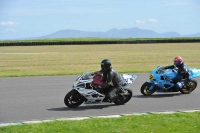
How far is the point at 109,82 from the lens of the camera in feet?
39.9

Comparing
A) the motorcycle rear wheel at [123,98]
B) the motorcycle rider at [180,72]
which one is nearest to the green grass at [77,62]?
the motorcycle rider at [180,72]

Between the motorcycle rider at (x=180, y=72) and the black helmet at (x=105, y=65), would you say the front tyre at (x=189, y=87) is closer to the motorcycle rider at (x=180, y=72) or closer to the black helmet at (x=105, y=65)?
the motorcycle rider at (x=180, y=72)

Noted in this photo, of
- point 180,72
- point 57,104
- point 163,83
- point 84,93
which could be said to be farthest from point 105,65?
point 180,72

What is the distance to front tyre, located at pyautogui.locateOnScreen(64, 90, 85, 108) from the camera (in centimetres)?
1183

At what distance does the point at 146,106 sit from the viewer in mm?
12320

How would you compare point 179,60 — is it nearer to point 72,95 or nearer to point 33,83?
point 72,95

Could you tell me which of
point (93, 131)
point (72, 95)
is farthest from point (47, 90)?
point (93, 131)

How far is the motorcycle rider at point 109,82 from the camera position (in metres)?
12.1

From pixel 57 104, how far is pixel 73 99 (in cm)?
87

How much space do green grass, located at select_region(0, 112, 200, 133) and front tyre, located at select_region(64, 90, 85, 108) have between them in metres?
2.27

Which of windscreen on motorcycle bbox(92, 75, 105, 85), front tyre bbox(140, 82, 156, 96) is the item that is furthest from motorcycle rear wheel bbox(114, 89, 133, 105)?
front tyre bbox(140, 82, 156, 96)

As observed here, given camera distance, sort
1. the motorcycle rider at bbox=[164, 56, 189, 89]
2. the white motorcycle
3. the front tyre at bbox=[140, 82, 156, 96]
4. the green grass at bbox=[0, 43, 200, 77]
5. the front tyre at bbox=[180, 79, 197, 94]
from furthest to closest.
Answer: the green grass at bbox=[0, 43, 200, 77]
the front tyre at bbox=[180, 79, 197, 94]
the motorcycle rider at bbox=[164, 56, 189, 89]
the front tyre at bbox=[140, 82, 156, 96]
the white motorcycle

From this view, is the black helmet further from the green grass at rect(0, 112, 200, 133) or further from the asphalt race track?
the green grass at rect(0, 112, 200, 133)

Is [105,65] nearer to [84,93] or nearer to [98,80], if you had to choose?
[98,80]
